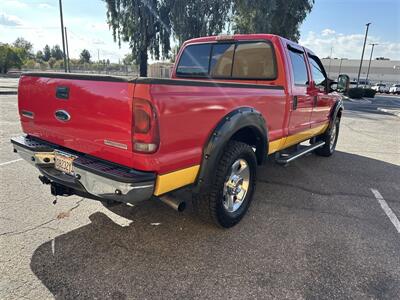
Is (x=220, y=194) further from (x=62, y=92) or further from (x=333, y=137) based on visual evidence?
(x=333, y=137)

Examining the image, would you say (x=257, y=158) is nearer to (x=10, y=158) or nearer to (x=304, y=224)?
(x=304, y=224)

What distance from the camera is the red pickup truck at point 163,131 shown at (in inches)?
87.8

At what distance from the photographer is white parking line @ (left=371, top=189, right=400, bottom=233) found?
361 centimetres

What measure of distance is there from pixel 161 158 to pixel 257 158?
1696 millimetres

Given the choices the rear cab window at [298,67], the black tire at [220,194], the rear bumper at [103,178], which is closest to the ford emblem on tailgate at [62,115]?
the rear bumper at [103,178]

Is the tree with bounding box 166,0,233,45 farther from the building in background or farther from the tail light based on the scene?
the building in background

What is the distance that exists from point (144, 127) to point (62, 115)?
3.19 feet

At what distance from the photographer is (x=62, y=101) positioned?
267cm

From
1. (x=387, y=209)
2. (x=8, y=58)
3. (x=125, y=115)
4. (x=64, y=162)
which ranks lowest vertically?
(x=387, y=209)

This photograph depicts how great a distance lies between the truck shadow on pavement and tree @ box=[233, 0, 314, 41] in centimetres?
1864

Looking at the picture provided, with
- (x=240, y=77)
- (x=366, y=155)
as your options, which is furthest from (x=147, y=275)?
(x=366, y=155)

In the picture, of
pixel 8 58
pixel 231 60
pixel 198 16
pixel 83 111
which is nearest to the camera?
pixel 83 111

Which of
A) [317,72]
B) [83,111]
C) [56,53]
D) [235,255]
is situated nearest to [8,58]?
[317,72]

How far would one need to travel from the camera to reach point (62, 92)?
2639 millimetres
